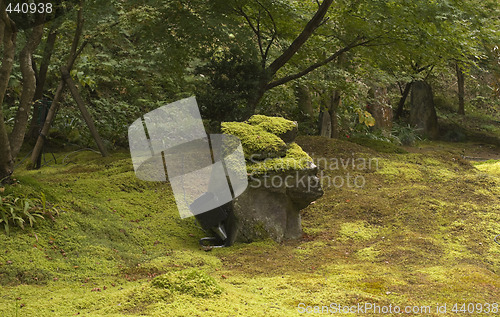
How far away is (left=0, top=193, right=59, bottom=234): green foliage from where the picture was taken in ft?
16.2

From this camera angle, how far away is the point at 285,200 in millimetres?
6105

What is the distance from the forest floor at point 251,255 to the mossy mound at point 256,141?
1.13 meters

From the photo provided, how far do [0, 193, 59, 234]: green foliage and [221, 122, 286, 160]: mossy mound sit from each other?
2.31m

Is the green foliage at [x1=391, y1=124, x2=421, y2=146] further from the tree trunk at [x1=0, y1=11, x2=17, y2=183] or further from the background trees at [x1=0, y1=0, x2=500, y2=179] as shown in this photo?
the tree trunk at [x1=0, y1=11, x2=17, y2=183]

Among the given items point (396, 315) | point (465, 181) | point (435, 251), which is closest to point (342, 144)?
point (465, 181)

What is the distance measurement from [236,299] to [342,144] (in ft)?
23.6

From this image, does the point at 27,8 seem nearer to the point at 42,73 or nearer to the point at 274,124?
the point at 42,73

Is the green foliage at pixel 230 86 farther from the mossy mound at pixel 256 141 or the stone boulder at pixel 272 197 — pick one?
the stone boulder at pixel 272 197

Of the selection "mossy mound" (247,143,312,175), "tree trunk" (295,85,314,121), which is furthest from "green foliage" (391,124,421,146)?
"mossy mound" (247,143,312,175)

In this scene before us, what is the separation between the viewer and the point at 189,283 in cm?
368

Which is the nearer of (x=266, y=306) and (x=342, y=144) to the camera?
(x=266, y=306)

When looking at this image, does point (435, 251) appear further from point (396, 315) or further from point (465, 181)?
point (465, 181)

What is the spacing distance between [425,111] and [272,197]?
12.5m

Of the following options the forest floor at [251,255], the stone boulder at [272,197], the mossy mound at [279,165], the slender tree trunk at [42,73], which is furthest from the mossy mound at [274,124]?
the slender tree trunk at [42,73]
